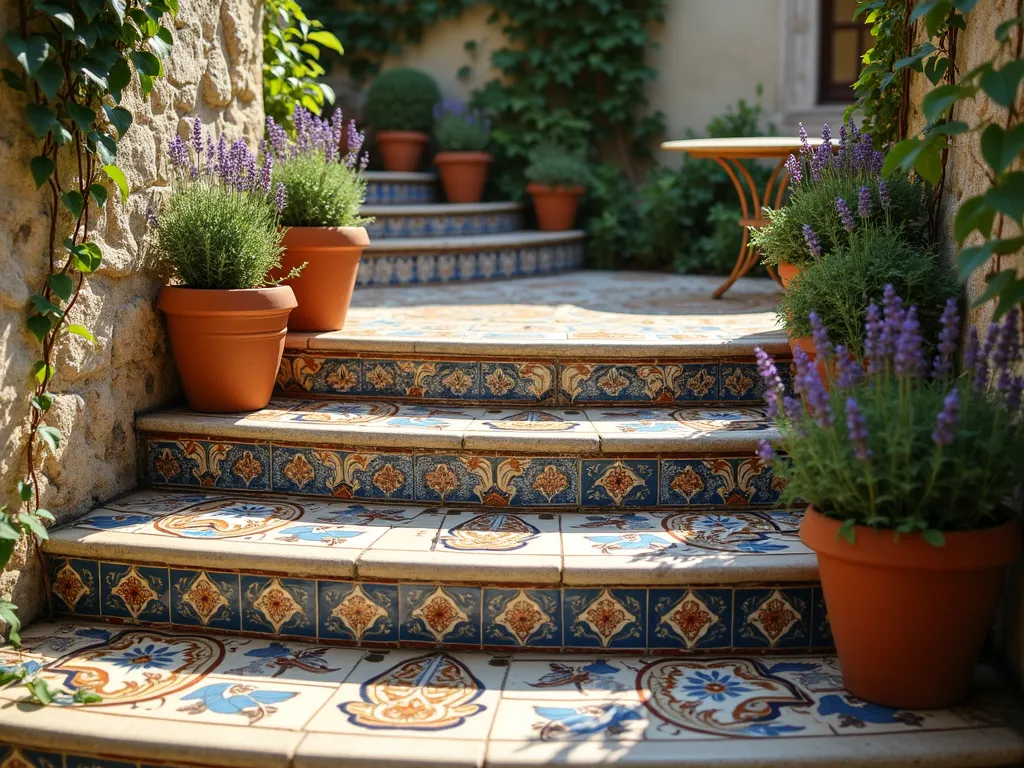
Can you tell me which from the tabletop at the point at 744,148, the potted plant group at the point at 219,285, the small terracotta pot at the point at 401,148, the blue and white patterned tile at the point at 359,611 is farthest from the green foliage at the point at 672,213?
the blue and white patterned tile at the point at 359,611

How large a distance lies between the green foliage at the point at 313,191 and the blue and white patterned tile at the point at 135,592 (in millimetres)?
1443

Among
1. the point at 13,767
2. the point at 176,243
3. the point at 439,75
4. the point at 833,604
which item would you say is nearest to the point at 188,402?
the point at 176,243

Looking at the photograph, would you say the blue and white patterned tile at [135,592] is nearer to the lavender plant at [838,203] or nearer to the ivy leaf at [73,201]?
the ivy leaf at [73,201]

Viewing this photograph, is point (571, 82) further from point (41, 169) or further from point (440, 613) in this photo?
point (440, 613)

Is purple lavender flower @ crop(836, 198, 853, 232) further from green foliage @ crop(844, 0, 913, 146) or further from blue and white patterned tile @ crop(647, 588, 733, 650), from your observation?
blue and white patterned tile @ crop(647, 588, 733, 650)

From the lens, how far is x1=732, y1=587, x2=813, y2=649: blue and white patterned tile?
2381mm

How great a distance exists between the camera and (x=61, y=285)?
2.47 m

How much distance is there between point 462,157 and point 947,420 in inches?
190

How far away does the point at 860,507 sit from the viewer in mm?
2041

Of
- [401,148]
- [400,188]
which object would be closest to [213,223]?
[400,188]

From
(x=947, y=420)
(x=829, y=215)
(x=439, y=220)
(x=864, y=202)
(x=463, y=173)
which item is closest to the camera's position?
(x=947, y=420)

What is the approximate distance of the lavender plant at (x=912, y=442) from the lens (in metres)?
1.94

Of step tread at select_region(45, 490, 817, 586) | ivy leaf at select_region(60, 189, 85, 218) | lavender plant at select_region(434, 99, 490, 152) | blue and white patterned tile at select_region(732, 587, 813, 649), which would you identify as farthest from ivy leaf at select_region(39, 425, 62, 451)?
lavender plant at select_region(434, 99, 490, 152)

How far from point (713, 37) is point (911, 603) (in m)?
5.39
